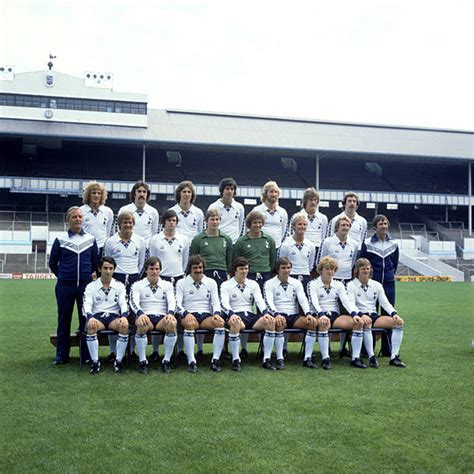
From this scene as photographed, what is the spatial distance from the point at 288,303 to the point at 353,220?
163cm

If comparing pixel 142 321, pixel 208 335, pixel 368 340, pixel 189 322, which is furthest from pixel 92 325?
pixel 368 340

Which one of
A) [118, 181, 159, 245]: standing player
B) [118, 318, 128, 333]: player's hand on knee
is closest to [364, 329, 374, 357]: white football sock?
[118, 318, 128, 333]: player's hand on knee

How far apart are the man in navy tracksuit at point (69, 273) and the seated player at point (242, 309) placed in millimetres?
1574

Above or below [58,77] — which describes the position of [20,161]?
below

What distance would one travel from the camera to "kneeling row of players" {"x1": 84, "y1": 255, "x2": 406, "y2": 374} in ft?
21.5

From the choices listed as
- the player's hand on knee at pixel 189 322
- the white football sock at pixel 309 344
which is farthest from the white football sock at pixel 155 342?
the white football sock at pixel 309 344

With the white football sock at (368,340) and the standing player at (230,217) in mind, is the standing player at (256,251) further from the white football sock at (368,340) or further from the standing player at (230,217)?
the white football sock at (368,340)

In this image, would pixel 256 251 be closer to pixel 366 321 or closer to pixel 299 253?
pixel 299 253

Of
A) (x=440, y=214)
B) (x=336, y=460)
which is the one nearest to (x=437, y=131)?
(x=440, y=214)

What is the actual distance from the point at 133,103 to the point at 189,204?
30611 mm

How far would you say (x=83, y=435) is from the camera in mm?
4180

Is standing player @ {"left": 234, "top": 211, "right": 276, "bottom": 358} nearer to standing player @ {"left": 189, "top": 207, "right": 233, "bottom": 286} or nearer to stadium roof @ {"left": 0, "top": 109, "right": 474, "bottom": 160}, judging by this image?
standing player @ {"left": 189, "top": 207, "right": 233, "bottom": 286}

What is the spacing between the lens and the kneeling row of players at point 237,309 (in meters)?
6.56

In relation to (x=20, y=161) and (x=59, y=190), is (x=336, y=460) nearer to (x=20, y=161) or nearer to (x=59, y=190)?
(x=59, y=190)
